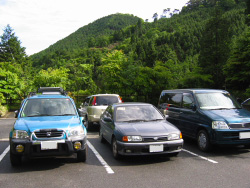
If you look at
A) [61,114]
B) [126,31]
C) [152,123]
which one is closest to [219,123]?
[152,123]

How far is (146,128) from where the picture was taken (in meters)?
6.43

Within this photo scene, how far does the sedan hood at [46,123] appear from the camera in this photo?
5.74 meters

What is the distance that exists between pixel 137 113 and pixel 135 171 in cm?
216

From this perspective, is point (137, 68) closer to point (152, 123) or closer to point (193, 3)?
point (152, 123)

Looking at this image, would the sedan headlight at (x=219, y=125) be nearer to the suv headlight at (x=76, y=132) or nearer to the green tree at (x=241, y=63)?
the suv headlight at (x=76, y=132)

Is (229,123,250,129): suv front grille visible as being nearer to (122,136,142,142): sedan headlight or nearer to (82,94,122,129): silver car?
(122,136,142,142): sedan headlight

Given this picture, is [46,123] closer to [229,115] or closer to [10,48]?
[229,115]

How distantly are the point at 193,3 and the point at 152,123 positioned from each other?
191 metres

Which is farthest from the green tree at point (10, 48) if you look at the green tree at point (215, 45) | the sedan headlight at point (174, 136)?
the sedan headlight at point (174, 136)

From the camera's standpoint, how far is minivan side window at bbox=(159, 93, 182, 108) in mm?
9164

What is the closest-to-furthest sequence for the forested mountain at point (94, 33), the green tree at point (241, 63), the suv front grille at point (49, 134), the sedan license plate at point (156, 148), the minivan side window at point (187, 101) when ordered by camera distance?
the suv front grille at point (49, 134)
the sedan license plate at point (156, 148)
the minivan side window at point (187, 101)
the green tree at point (241, 63)
the forested mountain at point (94, 33)

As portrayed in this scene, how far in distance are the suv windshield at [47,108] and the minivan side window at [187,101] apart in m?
3.77

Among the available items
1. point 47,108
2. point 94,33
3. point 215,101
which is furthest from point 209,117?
point 94,33

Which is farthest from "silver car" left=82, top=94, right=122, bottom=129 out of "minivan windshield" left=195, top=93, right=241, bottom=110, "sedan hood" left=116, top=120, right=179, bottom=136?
"sedan hood" left=116, top=120, right=179, bottom=136
